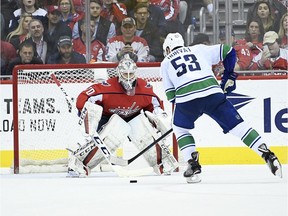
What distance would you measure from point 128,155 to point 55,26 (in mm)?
2052

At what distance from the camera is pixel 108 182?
24.8 ft

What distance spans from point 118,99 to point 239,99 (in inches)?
74.6

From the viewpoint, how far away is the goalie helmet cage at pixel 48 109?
9.45 m

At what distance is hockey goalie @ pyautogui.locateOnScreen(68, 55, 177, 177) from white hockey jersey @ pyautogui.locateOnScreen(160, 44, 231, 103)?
105 cm

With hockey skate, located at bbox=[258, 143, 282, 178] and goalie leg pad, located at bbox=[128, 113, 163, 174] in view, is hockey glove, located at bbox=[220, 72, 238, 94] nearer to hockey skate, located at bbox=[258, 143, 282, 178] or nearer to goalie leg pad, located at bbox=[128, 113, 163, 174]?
hockey skate, located at bbox=[258, 143, 282, 178]

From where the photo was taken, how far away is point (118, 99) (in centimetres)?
841

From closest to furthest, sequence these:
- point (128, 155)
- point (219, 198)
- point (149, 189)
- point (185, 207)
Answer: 1. point (185, 207)
2. point (219, 198)
3. point (149, 189)
4. point (128, 155)

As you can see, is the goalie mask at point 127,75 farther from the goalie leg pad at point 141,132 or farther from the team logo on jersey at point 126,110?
the goalie leg pad at point 141,132

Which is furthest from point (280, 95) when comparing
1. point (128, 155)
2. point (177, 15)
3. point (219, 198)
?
point (219, 198)

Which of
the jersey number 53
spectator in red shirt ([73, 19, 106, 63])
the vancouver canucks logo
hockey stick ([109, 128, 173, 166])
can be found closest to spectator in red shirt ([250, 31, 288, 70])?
the vancouver canucks logo

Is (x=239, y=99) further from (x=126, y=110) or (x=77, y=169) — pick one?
(x=77, y=169)

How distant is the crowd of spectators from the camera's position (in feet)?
32.5

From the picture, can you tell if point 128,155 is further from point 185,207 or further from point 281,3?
point 185,207

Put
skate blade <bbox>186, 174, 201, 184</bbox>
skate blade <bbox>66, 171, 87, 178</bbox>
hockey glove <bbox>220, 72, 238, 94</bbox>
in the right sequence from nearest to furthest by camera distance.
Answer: skate blade <bbox>186, 174, 201, 184</bbox>
hockey glove <bbox>220, 72, 238, 94</bbox>
skate blade <bbox>66, 171, 87, 178</bbox>
